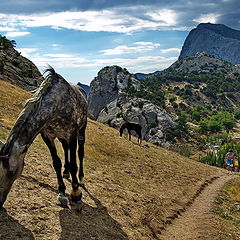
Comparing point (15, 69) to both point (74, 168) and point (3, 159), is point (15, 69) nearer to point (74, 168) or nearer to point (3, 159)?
point (74, 168)

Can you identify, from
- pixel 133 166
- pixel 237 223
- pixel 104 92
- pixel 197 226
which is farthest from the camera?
pixel 104 92

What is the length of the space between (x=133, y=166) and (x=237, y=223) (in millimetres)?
8558

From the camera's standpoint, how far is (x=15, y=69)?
5356cm

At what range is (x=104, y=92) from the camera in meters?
182

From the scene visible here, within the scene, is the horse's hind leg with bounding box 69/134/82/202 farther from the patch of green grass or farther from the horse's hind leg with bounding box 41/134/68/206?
the patch of green grass

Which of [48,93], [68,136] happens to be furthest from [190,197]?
[48,93]

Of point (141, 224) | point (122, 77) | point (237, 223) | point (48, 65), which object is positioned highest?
point (122, 77)

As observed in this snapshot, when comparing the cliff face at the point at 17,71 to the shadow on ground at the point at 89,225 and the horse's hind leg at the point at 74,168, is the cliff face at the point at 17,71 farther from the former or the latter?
the shadow on ground at the point at 89,225

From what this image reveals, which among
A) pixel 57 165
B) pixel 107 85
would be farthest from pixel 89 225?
pixel 107 85

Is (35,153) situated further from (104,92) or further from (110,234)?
(104,92)

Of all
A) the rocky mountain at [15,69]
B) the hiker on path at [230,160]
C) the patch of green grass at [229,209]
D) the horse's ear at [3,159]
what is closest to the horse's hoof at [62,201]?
the horse's ear at [3,159]

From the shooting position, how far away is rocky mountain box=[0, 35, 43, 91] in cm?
4909

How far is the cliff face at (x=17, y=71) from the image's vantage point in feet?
160

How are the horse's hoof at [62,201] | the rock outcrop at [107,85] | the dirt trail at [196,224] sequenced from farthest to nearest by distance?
1. the rock outcrop at [107,85]
2. the dirt trail at [196,224]
3. the horse's hoof at [62,201]
